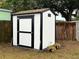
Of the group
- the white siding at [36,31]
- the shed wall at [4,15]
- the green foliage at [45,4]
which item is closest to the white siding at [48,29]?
the white siding at [36,31]

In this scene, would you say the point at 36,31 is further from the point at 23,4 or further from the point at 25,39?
the point at 23,4

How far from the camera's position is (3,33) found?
671 inches

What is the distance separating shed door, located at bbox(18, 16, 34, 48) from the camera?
1338 centimetres

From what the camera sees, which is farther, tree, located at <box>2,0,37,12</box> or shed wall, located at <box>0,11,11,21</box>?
tree, located at <box>2,0,37,12</box>

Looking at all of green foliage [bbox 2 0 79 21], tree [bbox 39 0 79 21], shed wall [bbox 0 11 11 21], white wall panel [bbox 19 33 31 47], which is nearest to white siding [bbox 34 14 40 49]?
white wall panel [bbox 19 33 31 47]

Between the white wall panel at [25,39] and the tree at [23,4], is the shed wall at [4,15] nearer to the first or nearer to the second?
the tree at [23,4]

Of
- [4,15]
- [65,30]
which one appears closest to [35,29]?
[65,30]

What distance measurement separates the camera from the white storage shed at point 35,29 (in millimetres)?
12883

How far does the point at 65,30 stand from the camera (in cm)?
1878

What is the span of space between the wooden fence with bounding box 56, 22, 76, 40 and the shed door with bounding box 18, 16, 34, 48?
17.4 feet

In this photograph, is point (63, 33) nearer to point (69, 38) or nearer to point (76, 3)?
point (69, 38)

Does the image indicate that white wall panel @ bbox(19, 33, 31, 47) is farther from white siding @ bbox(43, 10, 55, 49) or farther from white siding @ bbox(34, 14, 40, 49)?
white siding @ bbox(43, 10, 55, 49)

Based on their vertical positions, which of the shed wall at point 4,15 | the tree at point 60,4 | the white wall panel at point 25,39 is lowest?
the white wall panel at point 25,39

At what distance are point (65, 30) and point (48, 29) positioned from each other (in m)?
5.58
